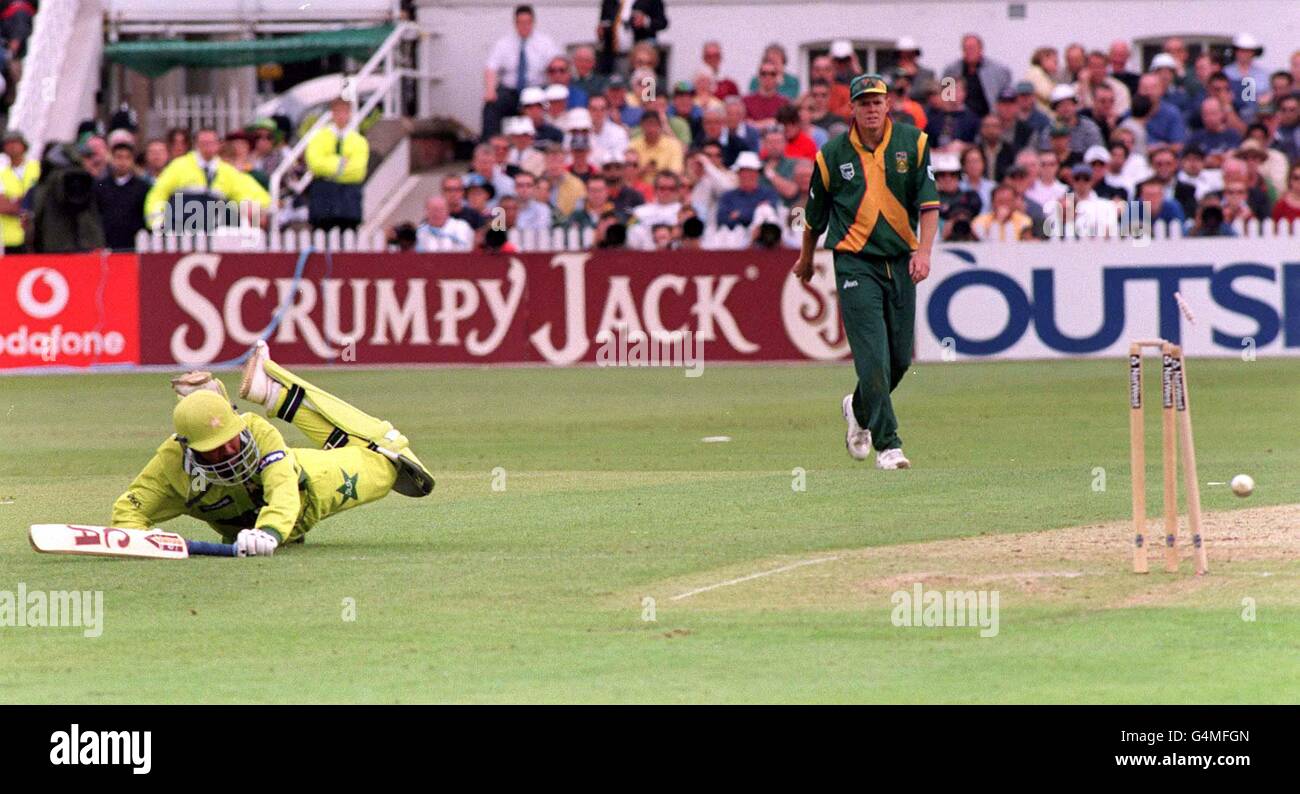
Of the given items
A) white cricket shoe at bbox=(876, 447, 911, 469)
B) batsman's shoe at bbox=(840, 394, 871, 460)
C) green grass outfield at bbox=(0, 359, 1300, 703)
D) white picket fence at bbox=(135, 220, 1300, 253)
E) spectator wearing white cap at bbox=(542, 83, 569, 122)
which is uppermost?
spectator wearing white cap at bbox=(542, 83, 569, 122)

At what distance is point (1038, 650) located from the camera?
→ 29.1 feet

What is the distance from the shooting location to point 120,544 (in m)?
11.5

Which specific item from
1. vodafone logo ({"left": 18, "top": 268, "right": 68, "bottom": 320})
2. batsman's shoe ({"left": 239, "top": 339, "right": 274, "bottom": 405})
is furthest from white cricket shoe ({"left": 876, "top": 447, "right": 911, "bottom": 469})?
vodafone logo ({"left": 18, "top": 268, "right": 68, "bottom": 320})

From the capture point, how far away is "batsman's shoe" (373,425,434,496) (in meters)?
12.0

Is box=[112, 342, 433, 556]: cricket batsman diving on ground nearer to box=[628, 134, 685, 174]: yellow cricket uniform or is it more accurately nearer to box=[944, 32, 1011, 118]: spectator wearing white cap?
box=[628, 134, 685, 174]: yellow cricket uniform

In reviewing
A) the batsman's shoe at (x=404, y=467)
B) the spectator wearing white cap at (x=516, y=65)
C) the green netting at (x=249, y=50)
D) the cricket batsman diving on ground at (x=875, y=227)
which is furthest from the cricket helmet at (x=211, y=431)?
the green netting at (x=249, y=50)

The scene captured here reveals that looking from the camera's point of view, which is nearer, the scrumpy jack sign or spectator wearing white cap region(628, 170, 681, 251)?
the scrumpy jack sign

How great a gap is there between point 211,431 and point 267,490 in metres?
0.55

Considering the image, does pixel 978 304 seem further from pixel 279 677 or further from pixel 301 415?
pixel 279 677

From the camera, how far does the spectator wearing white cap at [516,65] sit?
99.2 ft

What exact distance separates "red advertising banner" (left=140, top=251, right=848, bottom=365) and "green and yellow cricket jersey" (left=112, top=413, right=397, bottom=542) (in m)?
13.6

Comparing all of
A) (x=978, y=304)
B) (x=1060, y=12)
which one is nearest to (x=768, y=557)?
(x=978, y=304)

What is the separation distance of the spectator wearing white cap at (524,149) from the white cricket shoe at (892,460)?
1355 centimetres
